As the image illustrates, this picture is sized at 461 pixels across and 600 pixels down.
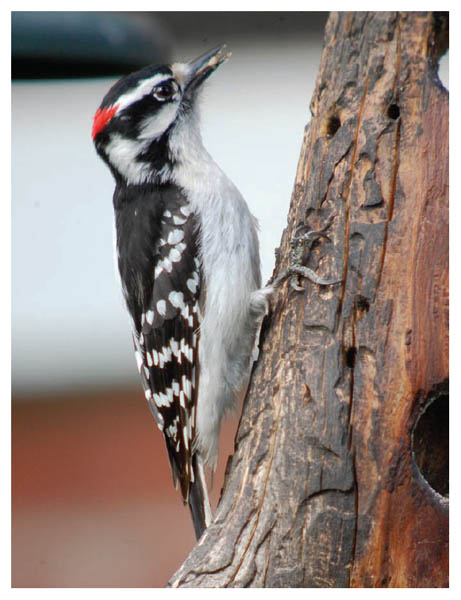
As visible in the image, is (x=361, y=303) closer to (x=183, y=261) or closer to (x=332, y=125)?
(x=332, y=125)

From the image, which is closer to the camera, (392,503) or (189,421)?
(392,503)

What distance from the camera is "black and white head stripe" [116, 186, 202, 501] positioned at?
231cm

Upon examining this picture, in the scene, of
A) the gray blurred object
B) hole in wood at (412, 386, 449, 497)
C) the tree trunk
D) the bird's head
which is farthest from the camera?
the bird's head

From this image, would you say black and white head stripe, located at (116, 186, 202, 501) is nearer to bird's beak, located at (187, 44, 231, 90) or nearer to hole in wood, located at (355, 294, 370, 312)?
bird's beak, located at (187, 44, 231, 90)

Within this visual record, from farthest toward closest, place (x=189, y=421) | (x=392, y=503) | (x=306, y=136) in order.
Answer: (x=189, y=421) < (x=306, y=136) < (x=392, y=503)

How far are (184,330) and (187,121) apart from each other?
0.76 m

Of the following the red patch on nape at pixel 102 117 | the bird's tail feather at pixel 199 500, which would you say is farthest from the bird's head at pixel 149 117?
the bird's tail feather at pixel 199 500

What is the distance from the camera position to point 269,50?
87.8 inches

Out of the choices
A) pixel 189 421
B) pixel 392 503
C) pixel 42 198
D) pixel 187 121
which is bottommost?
pixel 392 503

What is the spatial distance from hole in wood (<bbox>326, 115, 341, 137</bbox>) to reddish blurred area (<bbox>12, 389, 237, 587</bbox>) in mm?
1094

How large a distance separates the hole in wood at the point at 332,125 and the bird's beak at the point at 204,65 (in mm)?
510

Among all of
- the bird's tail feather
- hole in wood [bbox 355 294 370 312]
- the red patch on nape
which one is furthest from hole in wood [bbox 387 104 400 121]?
the bird's tail feather
